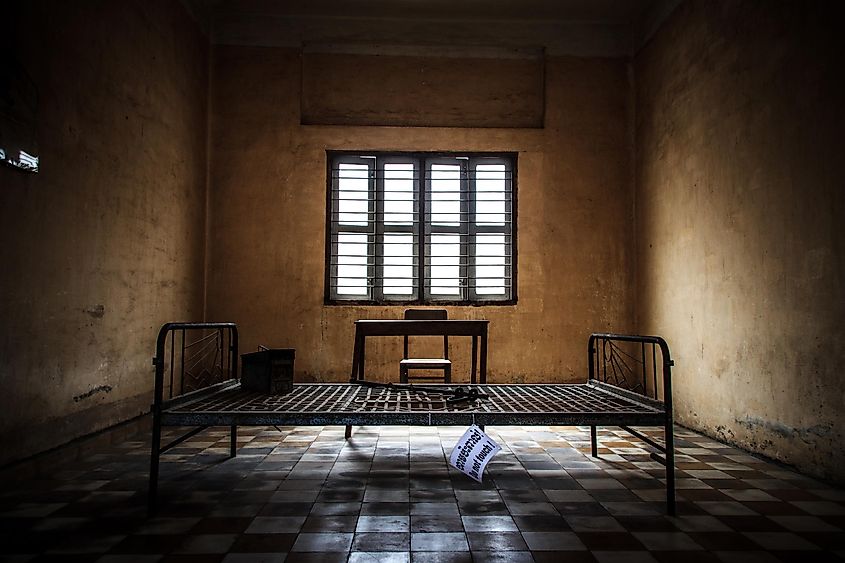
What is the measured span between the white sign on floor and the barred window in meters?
3.77

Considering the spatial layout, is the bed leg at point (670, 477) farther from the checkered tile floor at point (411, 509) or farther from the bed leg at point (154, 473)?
the bed leg at point (154, 473)

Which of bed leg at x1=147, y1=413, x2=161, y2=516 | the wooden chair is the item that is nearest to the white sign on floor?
bed leg at x1=147, y1=413, x2=161, y2=516

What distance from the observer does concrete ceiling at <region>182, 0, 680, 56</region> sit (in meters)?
6.65

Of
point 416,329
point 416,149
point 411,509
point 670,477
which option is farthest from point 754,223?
point 416,149

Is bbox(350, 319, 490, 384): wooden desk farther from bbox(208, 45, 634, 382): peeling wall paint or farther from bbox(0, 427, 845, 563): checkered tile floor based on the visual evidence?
bbox(208, 45, 634, 382): peeling wall paint

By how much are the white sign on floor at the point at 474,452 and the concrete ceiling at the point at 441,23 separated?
16.9 feet

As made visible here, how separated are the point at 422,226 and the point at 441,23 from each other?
7.80ft

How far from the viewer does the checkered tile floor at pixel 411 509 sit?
8.02ft

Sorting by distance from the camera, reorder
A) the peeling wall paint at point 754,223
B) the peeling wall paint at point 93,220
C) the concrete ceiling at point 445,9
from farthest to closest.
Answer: the concrete ceiling at point 445,9
the peeling wall paint at point 754,223
the peeling wall paint at point 93,220

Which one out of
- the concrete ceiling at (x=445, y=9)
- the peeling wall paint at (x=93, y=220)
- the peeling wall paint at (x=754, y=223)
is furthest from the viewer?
the concrete ceiling at (x=445, y=9)

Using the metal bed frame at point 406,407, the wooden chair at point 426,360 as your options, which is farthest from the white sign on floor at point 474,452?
the wooden chair at point 426,360

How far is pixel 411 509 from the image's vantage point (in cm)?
299

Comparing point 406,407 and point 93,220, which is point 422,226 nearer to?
point 93,220

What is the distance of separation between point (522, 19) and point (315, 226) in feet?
11.2
